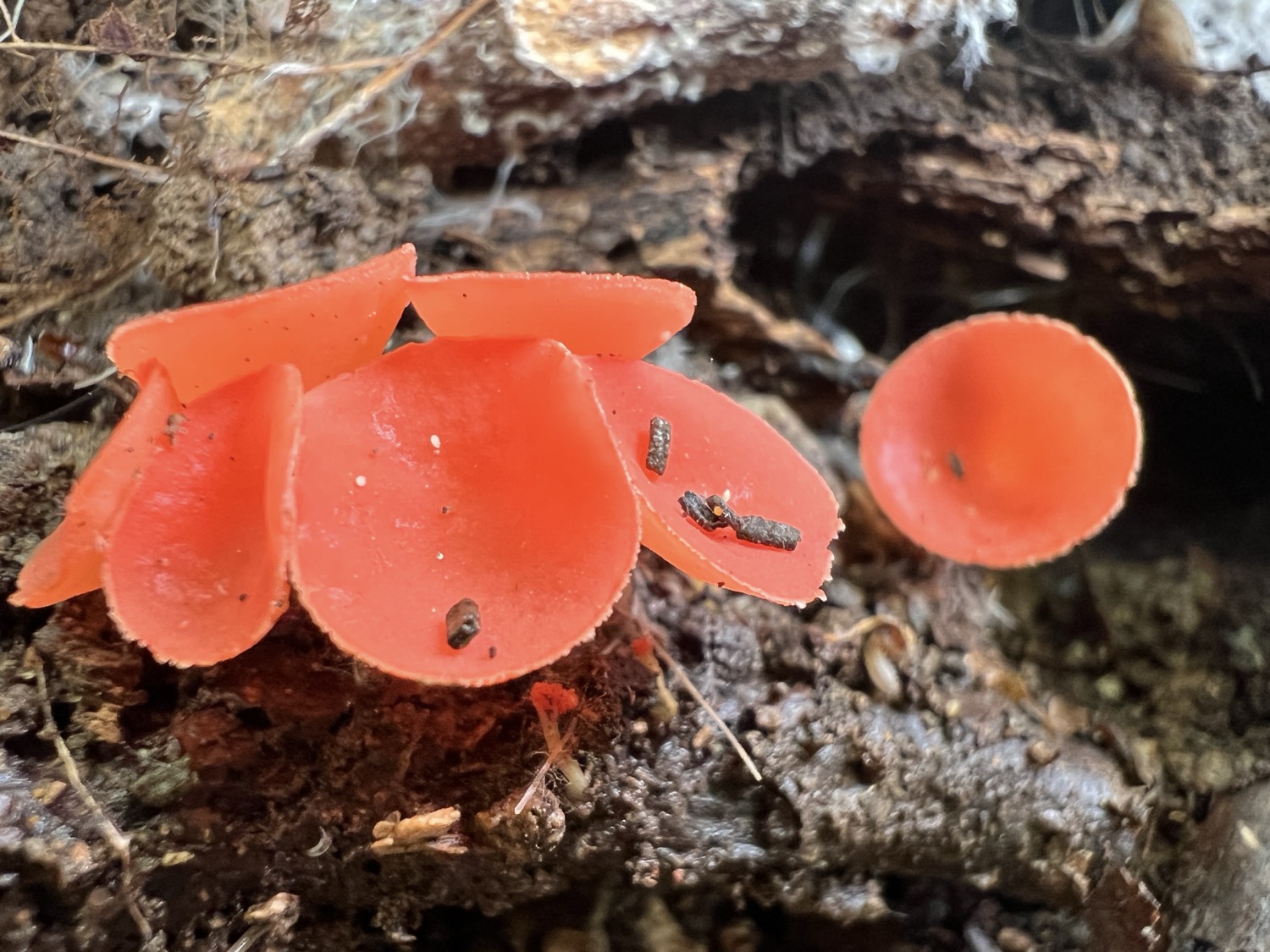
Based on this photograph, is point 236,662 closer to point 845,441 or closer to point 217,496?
point 217,496

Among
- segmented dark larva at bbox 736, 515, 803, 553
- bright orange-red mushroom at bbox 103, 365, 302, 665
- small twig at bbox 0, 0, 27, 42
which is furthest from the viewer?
small twig at bbox 0, 0, 27, 42

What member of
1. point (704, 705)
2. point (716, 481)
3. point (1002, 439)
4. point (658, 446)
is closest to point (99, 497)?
point (658, 446)

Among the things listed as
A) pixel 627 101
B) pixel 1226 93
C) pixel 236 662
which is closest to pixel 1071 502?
pixel 1226 93

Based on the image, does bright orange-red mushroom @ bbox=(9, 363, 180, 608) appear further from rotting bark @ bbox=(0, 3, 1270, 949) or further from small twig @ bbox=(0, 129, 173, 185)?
small twig @ bbox=(0, 129, 173, 185)

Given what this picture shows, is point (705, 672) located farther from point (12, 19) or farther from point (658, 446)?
point (12, 19)

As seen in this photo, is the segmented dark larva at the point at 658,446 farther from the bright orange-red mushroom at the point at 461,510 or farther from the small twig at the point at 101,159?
the small twig at the point at 101,159

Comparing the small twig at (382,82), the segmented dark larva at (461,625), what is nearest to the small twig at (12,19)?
the small twig at (382,82)

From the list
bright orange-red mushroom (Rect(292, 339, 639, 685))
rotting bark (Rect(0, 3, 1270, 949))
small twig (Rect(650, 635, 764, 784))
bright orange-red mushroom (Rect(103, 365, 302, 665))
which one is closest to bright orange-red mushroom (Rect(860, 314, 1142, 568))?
rotting bark (Rect(0, 3, 1270, 949))
